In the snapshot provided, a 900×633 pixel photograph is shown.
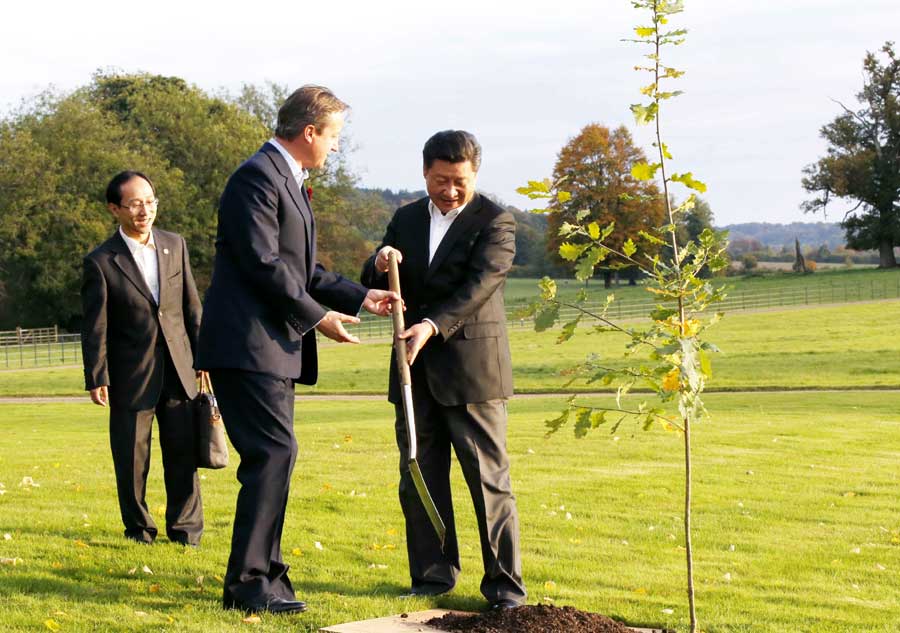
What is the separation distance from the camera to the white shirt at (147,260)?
750 cm

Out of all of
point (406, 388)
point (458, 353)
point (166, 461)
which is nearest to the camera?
point (406, 388)

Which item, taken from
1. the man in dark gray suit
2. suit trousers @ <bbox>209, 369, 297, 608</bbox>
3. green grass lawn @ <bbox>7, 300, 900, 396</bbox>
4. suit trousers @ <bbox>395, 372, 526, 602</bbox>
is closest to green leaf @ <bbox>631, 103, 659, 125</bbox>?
the man in dark gray suit

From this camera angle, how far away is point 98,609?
227 inches

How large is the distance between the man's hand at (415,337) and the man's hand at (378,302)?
0.16 meters

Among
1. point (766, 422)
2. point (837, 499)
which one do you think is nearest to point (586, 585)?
point (837, 499)

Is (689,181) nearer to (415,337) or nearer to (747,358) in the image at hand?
(415,337)

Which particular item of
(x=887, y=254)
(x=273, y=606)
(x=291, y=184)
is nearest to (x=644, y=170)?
(x=291, y=184)

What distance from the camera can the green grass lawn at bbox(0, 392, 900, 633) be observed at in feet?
19.5

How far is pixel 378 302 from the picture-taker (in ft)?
19.1

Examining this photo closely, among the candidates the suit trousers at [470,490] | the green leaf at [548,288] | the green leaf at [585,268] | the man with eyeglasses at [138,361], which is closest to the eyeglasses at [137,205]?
the man with eyeglasses at [138,361]

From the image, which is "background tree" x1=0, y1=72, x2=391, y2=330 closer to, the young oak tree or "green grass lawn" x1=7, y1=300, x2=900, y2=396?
"green grass lawn" x1=7, y1=300, x2=900, y2=396

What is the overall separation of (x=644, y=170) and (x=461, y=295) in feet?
4.64

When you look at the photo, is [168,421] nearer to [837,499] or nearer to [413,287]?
[413,287]

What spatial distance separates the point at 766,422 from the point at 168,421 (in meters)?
11.2
